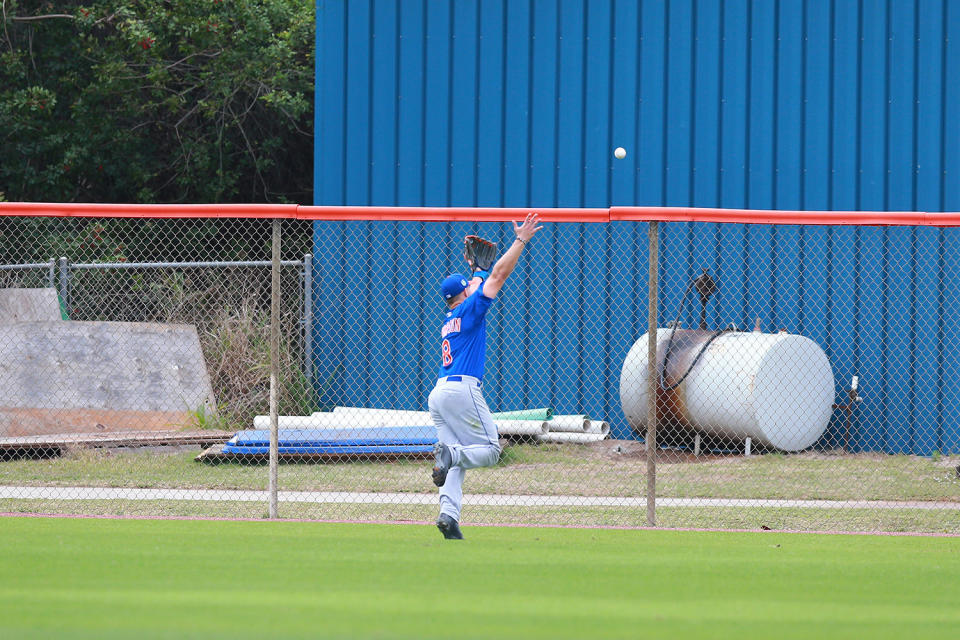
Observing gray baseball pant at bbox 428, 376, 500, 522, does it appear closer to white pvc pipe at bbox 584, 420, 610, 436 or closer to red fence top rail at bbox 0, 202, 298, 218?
red fence top rail at bbox 0, 202, 298, 218

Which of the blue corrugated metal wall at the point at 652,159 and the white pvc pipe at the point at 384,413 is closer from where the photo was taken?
the white pvc pipe at the point at 384,413

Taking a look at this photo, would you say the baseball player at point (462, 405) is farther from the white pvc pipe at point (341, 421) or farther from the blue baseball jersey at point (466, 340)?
the white pvc pipe at point (341, 421)

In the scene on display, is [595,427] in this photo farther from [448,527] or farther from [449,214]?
[448,527]

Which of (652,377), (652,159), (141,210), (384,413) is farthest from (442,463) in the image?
(652,159)

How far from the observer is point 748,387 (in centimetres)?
1242

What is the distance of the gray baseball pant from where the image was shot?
7445mm

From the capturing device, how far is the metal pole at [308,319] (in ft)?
46.1

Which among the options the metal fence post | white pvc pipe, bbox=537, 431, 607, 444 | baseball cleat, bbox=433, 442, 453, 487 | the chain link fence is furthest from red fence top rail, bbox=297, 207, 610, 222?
the metal fence post

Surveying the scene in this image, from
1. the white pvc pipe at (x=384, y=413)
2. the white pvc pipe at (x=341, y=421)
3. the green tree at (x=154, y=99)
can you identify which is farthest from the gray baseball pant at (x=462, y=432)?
the green tree at (x=154, y=99)

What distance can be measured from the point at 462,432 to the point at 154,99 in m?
13.5

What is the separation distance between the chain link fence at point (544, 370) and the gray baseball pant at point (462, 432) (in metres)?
2.90

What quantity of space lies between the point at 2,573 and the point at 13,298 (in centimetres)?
809

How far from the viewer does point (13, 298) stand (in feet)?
44.6

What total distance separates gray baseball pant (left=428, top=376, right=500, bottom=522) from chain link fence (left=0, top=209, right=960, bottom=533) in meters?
2.90
